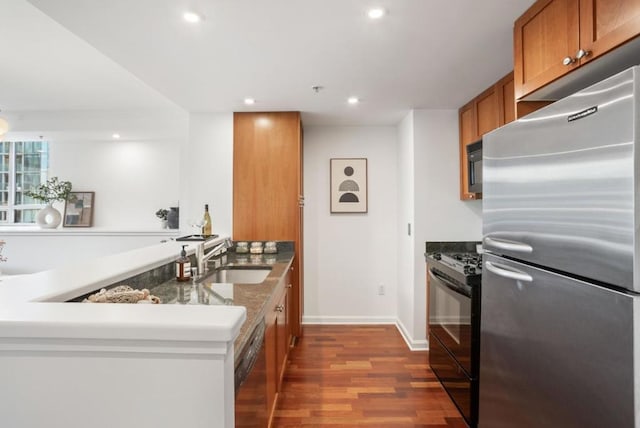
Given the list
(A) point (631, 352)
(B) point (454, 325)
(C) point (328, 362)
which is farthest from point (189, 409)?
(C) point (328, 362)

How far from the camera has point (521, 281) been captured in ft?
4.46

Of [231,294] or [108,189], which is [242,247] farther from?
[108,189]

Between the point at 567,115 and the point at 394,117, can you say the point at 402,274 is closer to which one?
the point at 394,117

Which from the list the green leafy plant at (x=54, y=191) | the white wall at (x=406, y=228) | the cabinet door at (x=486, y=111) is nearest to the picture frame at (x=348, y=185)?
the white wall at (x=406, y=228)

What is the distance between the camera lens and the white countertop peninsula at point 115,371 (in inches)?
29.9

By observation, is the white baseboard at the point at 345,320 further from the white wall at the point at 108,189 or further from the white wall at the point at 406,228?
the white wall at the point at 108,189

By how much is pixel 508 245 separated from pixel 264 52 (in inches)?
67.4

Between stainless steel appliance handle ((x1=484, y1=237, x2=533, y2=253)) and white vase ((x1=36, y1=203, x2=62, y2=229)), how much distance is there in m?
5.18

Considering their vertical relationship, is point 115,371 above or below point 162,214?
below

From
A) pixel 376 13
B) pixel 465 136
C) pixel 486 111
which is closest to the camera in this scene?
pixel 376 13

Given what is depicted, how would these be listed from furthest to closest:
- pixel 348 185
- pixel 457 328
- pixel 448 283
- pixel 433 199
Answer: pixel 348 185 → pixel 433 199 → pixel 448 283 → pixel 457 328

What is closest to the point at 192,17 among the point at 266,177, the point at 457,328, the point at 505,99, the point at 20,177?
the point at 266,177

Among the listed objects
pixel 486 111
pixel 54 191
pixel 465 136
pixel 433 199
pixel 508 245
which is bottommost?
pixel 508 245

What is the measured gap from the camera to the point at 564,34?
54.8 inches
